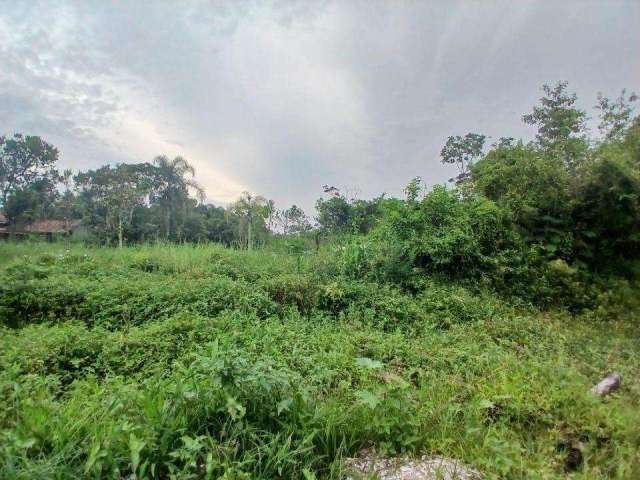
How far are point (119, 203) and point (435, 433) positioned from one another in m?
18.9

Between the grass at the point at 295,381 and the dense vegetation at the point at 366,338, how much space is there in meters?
→ 0.02

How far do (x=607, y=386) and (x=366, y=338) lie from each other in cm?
193

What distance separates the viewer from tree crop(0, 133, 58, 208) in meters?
17.5

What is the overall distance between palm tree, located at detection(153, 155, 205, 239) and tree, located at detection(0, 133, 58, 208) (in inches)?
250

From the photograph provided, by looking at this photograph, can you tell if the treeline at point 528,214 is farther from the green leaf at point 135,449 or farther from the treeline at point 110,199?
the treeline at point 110,199

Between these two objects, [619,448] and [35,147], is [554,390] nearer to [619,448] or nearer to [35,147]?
[619,448]

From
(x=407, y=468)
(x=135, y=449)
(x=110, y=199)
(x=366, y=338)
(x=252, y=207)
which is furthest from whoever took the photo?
(x=110, y=199)

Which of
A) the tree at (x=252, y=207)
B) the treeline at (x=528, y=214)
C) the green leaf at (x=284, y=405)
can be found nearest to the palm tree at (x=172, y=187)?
the tree at (x=252, y=207)

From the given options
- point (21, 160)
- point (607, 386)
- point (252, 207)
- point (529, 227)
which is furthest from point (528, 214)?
point (21, 160)

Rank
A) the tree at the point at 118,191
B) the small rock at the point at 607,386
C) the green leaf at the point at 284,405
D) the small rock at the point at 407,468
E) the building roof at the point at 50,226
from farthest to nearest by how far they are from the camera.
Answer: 1. the building roof at the point at 50,226
2. the tree at the point at 118,191
3. the small rock at the point at 607,386
4. the green leaf at the point at 284,405
5. the small rock at the point at 407,468

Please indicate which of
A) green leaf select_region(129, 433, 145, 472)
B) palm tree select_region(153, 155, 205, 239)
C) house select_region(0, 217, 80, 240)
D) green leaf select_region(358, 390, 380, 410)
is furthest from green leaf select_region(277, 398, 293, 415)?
house select_region(0, 217, 80, 240)

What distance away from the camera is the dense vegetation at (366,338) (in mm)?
1686

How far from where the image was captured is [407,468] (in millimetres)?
1667

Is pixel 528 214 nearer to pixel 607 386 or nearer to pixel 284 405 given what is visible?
pixel 607 386
